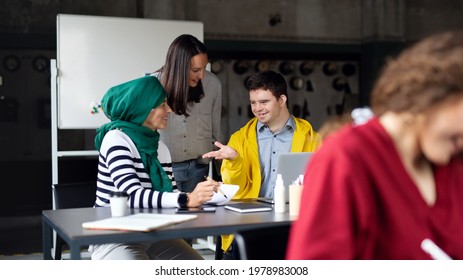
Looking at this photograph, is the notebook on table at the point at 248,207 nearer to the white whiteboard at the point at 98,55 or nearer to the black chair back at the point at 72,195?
the black chair back at the point at 72,195

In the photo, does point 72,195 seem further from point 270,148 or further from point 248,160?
point 270,148

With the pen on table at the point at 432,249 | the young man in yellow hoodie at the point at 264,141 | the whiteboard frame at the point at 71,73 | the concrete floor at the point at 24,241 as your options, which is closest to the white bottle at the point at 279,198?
the young man in yellow hoodie at the point at 264,141

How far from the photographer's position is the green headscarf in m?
2.77

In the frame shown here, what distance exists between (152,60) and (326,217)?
4695 millimetres

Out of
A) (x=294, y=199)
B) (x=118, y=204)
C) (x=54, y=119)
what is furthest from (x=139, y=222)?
(x=54, y=119)

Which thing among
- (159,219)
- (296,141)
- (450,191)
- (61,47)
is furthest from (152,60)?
(450,191)

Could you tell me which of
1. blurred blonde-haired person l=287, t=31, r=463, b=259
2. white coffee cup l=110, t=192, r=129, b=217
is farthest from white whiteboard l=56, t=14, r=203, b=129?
blurred blonde-haired person l=287, t=31, r=463, b=259

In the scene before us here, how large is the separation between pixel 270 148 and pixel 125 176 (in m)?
1.07

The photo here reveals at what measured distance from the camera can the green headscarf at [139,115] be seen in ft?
9.08

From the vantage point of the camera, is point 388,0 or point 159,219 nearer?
point 159,219

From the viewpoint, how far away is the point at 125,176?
2633 mm

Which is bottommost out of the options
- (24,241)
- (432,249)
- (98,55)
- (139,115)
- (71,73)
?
(24,241)

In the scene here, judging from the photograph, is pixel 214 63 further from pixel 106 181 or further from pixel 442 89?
pixel 442 89

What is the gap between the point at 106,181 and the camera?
2742mm
